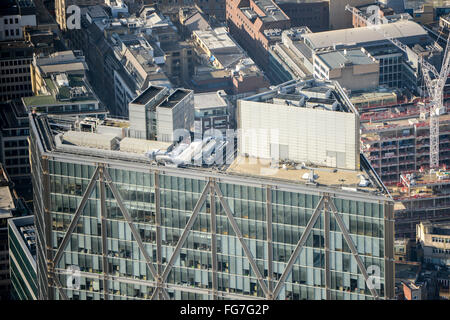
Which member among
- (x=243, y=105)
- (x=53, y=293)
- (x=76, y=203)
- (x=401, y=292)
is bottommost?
(x=401, y=292)

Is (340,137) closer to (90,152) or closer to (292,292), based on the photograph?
(292,292)

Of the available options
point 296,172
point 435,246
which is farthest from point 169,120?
point 435,246

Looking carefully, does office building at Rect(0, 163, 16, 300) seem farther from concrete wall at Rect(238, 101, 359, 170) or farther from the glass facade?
concrete wall at Rect(238, 101, 359, 170)

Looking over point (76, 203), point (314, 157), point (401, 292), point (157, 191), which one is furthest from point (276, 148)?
point (401, 292)

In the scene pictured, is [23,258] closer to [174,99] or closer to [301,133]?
[174,99]

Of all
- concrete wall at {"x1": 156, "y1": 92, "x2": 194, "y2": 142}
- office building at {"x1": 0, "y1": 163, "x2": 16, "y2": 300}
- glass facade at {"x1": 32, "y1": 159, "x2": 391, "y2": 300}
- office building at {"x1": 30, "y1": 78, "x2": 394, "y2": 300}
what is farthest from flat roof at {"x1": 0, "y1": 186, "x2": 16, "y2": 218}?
concrete wall at {"x1": 156, "y1": 92, "x2": 194, "y2": 142}

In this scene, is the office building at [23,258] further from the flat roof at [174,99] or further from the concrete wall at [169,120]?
the flat roof at [174,99]
